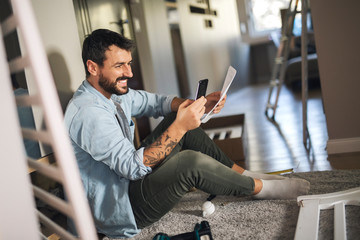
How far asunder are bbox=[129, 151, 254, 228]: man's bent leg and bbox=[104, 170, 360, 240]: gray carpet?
5.9 inches

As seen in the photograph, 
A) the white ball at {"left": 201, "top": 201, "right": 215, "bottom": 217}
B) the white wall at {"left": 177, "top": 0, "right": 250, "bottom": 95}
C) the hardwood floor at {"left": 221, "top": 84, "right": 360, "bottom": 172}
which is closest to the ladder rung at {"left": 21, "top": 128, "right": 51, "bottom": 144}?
the white ball at {"left": 201, "top": 201, "right": 215, "bottom": 217}

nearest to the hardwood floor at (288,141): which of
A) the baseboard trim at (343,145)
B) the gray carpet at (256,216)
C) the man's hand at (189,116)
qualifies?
the baseboard trim at (343,145)

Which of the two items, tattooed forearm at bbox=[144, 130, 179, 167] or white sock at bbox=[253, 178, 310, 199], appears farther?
white sock at bbox=[253, 178, 310, 199]

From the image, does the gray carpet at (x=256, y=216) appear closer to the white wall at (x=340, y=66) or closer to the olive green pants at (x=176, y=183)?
the olive green pants at (x=176, y=183)

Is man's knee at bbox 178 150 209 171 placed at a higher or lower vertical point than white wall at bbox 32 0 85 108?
lower

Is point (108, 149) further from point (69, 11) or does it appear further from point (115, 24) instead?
point (115, 24)

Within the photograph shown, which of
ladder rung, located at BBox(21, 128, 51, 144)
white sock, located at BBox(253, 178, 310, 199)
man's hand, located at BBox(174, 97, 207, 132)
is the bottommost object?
white sock, located at BBox(253, 178, 310, 199)

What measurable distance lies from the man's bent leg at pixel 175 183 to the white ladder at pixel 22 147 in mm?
858

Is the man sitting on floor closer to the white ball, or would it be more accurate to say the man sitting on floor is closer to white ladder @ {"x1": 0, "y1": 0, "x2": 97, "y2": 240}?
the white ball

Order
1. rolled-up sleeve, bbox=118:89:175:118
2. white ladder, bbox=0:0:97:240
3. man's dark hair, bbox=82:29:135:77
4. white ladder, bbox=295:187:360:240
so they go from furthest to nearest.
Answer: rolled-up sleeve, bbox=118:89:175:118 → man's dark hair, bbox=82:29:135:77 → white ladder, bbox=295:187:360:240 → white ladder, bbox=0:0:97:240

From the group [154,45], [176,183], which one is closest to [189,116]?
[176,183]

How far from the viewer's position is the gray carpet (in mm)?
1641

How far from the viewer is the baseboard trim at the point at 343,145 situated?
8.43 ft

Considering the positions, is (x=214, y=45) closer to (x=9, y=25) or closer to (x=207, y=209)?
(x=207, y=209)
